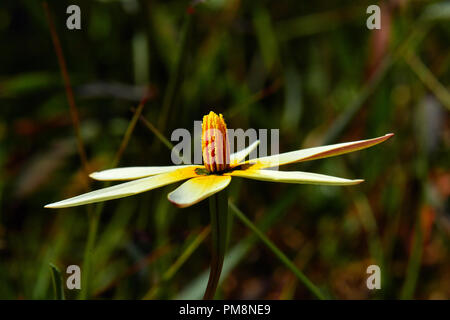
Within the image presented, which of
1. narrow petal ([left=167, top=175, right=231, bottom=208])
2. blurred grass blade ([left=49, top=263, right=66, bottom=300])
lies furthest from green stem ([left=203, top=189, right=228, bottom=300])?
blurred grass blade ([left=49, top=263, right=66, bottom=300])

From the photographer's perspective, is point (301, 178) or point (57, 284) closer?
point (301, 178)

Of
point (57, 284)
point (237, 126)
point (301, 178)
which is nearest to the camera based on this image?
point (301, 178)

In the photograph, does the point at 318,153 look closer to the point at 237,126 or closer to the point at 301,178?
the point at 301,178

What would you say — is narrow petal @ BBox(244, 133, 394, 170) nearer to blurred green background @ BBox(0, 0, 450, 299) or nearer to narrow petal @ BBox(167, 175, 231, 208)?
narrow petal @ BBox(167, 175, 231, 208)

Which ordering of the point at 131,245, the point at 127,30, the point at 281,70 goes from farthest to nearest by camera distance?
the point at 127,30, the point at 281,70, the point at 131,245

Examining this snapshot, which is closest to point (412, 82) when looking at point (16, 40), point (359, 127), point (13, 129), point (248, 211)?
point (359, 127)

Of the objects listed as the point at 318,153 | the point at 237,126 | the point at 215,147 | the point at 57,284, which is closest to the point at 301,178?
Result: the point at 318,153
